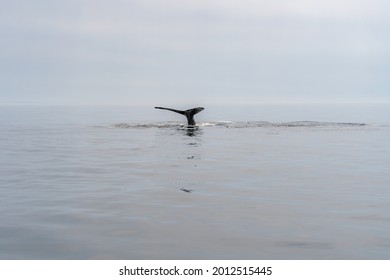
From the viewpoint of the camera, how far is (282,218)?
1191 cm

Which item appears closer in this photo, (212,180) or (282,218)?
(282,218)

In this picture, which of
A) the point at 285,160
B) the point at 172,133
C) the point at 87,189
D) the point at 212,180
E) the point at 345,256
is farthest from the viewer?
the point at 172,133

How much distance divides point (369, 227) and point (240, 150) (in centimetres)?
1586

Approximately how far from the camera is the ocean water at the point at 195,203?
9.71 m

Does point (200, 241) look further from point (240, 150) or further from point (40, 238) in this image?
point (240, 150)

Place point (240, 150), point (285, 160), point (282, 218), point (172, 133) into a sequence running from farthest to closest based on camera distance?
1. point (172, 133)
2. point (240, 150)
3. point (285, 160)
4. point (282, 218)

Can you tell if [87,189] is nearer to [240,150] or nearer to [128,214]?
[128,214]

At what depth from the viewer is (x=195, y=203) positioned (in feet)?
44.3

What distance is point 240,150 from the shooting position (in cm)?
2686

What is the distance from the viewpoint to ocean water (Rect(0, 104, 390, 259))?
971 centimetres

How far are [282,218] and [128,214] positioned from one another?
135 inches
